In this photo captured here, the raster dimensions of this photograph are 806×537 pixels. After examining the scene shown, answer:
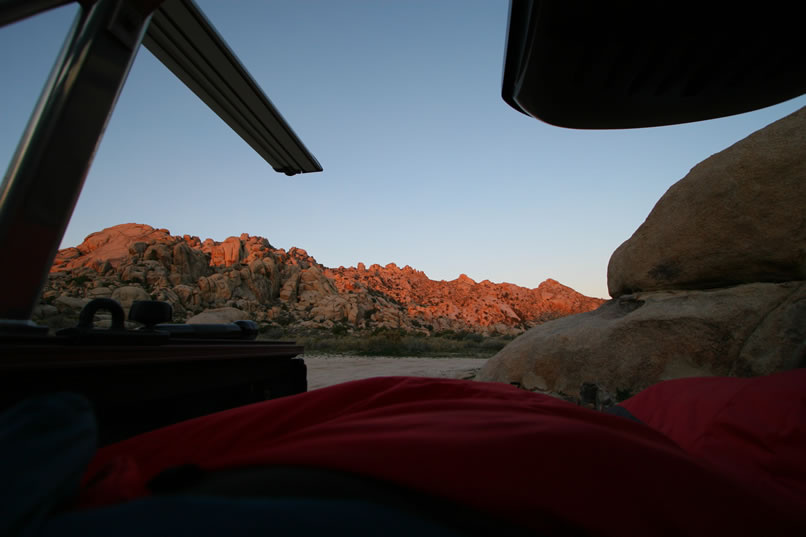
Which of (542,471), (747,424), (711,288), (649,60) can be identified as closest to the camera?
(542,471)

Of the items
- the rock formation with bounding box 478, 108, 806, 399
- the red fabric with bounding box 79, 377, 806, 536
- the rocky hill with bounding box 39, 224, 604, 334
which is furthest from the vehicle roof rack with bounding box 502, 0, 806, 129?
the rocky hill with bounding box 39, 224, 604, 334

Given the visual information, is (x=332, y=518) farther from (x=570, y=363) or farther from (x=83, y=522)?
(x=570, y=363)

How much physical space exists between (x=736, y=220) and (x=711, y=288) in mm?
649

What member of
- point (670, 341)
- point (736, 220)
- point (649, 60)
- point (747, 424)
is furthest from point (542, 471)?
point (736, 220)

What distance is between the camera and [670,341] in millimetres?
3213

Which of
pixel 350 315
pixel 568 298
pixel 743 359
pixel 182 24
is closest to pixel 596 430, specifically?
pixel 182 24

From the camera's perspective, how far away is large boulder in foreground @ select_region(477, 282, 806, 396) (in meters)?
2.72

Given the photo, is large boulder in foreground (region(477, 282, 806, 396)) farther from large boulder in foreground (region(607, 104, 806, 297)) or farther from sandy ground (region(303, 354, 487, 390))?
sandy ground (region(303, 354, 487, 390))

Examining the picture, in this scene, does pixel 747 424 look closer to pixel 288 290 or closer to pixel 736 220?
pixel 736 220

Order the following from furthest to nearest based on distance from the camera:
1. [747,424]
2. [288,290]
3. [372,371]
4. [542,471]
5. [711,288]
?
1. [288,290]
2. [372,371]
3. [711,288]
4. [747,424]
5. [542,471]

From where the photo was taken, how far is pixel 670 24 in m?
0.60

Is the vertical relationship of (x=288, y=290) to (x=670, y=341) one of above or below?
above

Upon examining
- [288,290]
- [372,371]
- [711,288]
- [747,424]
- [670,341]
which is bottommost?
[372,371]

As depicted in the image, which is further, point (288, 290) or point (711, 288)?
point (288, 290)
